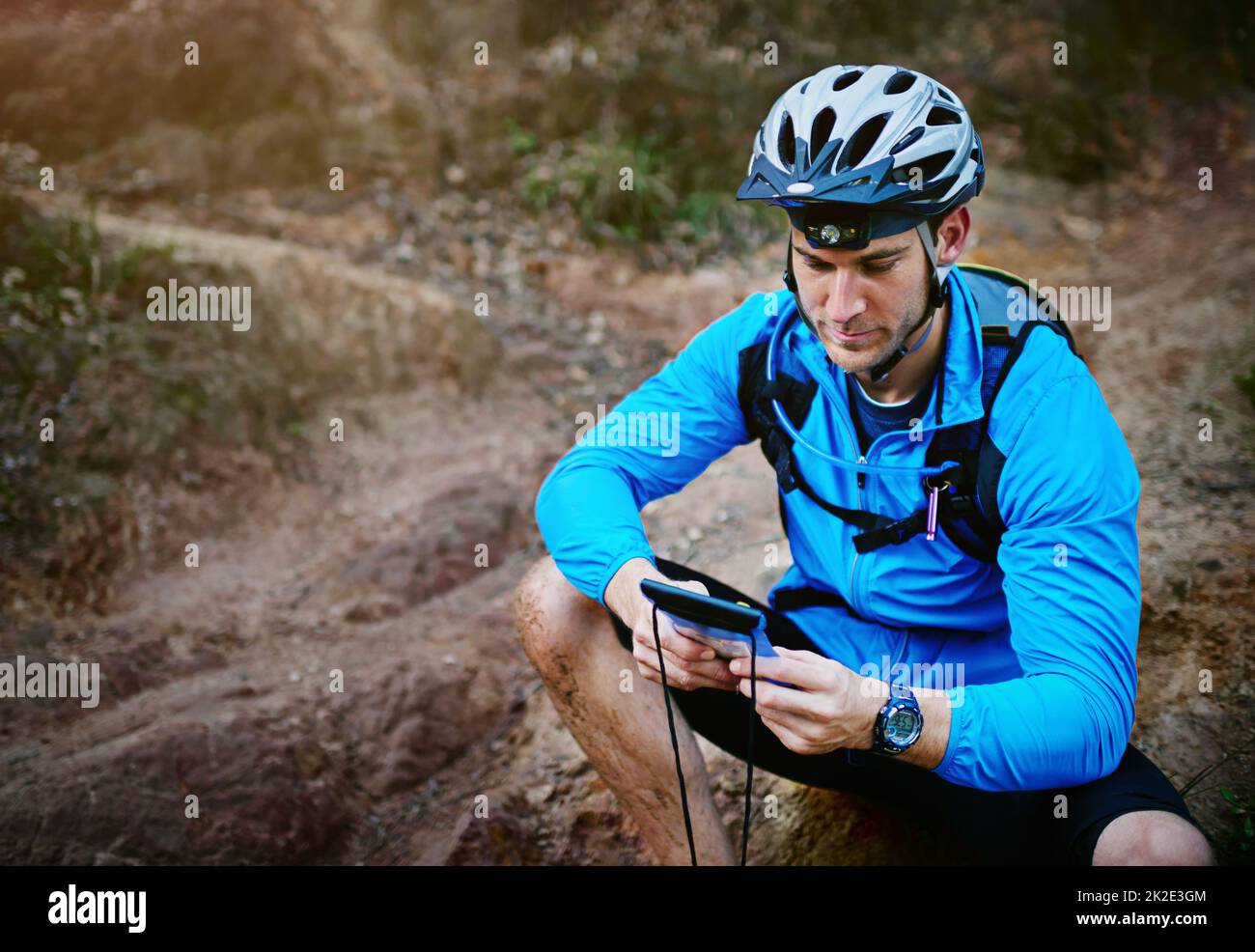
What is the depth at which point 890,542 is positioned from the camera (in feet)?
8.21

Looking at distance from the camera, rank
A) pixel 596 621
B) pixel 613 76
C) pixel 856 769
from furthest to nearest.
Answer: pixel 613 76 < pixel 596 621 < pixel 856 769

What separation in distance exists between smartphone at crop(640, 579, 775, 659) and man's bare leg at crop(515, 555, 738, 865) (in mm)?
483

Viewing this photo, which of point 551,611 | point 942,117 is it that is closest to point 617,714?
point 551,611

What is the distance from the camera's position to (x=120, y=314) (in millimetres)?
5277

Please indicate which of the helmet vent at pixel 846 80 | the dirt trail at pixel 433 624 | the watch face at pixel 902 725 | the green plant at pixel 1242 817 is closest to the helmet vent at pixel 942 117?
the helmet vent at pixel 846 80

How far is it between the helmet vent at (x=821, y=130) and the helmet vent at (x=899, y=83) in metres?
0.20

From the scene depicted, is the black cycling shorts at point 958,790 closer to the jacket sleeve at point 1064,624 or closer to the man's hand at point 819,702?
the jacket sleeve at point 1064,624

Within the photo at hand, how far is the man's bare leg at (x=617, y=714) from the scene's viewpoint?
9.07ft

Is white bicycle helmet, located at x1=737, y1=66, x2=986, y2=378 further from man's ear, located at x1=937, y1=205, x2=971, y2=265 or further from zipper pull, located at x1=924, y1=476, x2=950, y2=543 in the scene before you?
zipper pull, located at x1=924, y1=476, x2=950, y2=543

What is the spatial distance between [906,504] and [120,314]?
15.0 ft

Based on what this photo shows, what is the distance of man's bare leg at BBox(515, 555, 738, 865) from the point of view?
109 inches

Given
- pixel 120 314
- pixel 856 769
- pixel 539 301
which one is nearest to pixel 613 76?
pixel 539 301

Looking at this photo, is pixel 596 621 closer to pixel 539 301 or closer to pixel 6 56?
pixel 539 301

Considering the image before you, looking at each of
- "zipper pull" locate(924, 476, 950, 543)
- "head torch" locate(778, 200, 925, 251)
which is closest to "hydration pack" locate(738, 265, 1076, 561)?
"zipper pull" locate(924, 476, 950, 543)
